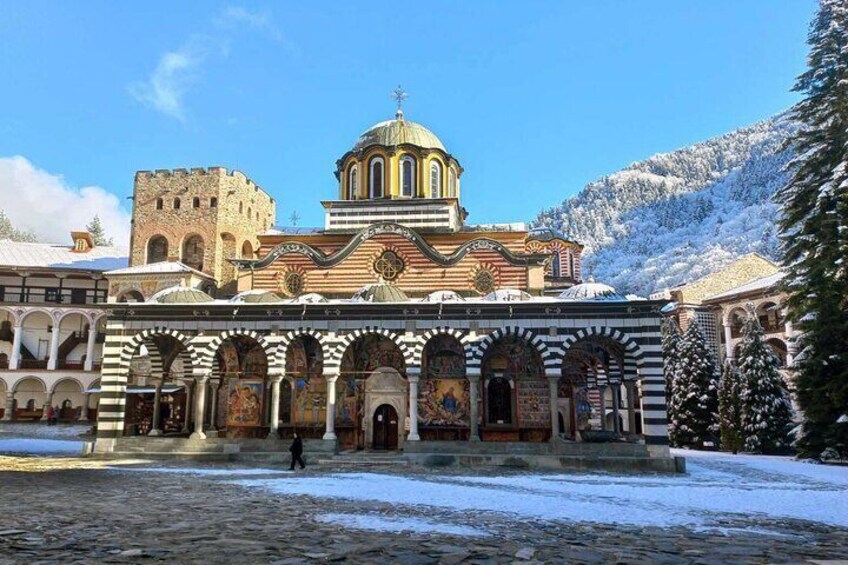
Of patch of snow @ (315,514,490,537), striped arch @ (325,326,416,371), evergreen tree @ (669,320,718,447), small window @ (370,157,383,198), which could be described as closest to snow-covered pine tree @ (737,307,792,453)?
evergreen tree @ (669,320,718,447)

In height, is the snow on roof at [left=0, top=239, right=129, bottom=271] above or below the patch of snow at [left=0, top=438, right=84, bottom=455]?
above

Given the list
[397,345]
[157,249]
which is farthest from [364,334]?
[157,249]

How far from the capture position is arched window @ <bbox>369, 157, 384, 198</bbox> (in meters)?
28.7

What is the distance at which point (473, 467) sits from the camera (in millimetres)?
18688

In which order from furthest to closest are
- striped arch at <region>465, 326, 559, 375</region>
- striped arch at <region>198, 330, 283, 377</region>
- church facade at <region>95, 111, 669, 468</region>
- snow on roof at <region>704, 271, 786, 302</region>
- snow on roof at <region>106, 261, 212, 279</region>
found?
snow on roof at <region>704, 271, 786, 302</region>
snow on roof at <region>106, 261, 212, 279</region>
striped arch at <region>198, 330, 283, 377</region>
church facade at <region>95, 111, 669, 468</region>
striped arch at <region>465, 326, 559, 375</region>

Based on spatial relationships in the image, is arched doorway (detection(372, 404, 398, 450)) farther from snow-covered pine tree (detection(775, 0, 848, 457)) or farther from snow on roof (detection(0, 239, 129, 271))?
snow on roof (detection(0, 239, 129, 271))

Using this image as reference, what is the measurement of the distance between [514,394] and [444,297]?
14.2 ft

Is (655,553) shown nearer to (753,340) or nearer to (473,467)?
(473,467)

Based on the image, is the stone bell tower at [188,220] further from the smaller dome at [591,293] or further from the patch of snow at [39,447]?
the smaller dome at [591,293]

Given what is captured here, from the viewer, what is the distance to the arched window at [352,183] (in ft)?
95.9

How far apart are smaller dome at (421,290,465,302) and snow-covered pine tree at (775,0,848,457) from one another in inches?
433

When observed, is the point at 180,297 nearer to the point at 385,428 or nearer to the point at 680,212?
the point at 385,428

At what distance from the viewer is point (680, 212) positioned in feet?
383

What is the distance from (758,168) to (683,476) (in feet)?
377
